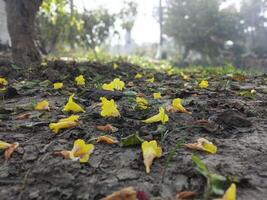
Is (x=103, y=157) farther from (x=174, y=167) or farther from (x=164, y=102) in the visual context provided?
(x=164, y=102)

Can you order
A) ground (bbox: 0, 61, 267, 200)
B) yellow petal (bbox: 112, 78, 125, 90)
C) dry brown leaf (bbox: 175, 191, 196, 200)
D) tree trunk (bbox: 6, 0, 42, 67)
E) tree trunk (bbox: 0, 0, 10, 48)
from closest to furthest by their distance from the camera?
1. dry brown leaf (bbox: 175, 191, 196, 200)
2. ground (bbox: 0, 61, 267, 200)
3. yellow petal (bbox: 112, 78, 125, 90)
4. tree trunk (bbox: 6, 0, 42, 67)
5. tree trunk (bbox: 0, 0, 10, 48)

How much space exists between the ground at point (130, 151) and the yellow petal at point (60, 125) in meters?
0.03

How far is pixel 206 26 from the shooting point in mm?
23828

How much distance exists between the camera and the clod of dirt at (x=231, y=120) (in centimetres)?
219

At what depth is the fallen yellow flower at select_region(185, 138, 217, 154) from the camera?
1.81m

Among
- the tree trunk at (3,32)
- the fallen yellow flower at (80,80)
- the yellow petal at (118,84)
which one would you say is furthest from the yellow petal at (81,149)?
the tree trunk at (3,32)

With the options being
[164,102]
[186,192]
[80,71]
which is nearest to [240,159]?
[186,192]

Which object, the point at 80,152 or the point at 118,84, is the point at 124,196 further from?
the point at 118,84

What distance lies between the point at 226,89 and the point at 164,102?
899 millimetres

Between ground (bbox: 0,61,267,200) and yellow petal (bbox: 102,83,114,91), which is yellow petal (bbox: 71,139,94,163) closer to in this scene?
ground (bbox: 0,61,267,200)

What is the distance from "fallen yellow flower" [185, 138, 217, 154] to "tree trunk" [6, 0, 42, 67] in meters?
3.93

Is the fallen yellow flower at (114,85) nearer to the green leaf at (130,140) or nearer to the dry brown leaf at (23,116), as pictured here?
the dry brown leaf at (23,116)

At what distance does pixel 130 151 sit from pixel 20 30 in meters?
4.15

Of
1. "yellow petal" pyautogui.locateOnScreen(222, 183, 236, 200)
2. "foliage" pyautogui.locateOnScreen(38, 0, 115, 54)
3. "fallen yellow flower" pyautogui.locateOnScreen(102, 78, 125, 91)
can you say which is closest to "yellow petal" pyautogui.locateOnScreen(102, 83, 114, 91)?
"fallen yellow flower" pyautogui.locateOnScreen(102, 78, 125, 91)
